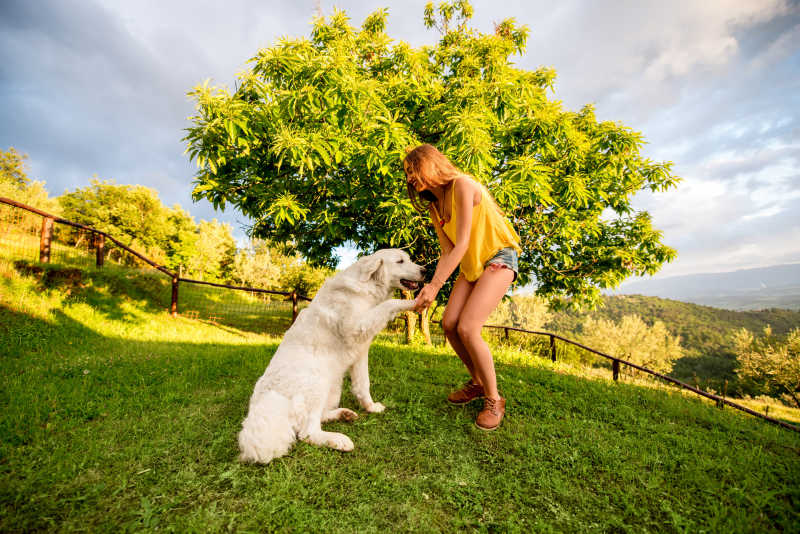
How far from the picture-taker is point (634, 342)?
1850 inches

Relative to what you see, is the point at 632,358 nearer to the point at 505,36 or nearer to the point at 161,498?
the point at 505,36

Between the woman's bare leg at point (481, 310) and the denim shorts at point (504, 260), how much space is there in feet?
0.14

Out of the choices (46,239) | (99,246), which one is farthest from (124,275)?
(46,239)

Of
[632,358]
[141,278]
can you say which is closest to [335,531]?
[141,278]

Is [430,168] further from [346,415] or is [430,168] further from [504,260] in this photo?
[346,415]

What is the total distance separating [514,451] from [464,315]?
127 centimetres

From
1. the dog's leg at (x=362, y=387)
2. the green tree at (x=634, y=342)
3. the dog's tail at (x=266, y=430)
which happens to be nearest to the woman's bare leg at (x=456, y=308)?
the dog's leg at (x=362, y=387)

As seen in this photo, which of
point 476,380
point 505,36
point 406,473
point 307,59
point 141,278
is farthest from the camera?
point 141,278

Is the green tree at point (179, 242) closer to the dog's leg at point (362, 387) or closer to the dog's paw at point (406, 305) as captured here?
the dog's leg at point (362, 387)

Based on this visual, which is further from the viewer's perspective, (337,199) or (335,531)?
(337,199)

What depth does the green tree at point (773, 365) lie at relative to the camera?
35.2 meters

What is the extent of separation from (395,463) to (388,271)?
172 cm

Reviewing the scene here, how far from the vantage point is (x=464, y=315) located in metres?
3.10

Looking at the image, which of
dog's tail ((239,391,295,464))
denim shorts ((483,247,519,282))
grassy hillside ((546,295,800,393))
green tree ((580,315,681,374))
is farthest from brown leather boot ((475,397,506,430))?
grassy hillside ((546,295,800,393))
